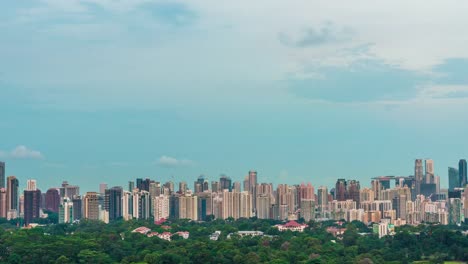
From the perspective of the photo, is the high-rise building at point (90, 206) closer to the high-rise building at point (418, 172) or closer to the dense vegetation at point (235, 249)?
the dense vegetation at point (235, 249)

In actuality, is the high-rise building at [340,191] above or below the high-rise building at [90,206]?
above

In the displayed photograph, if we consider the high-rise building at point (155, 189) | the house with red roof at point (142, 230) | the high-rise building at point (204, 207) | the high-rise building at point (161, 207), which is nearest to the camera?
the house with red roof at point (142, 230)

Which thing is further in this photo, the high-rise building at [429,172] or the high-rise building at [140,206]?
the high-rise building at [429,172]

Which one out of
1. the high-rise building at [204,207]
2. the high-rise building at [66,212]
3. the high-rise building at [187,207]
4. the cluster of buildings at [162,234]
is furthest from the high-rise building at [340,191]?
the cluster of buildings at [162,234]

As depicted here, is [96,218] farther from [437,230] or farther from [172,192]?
[437,230]

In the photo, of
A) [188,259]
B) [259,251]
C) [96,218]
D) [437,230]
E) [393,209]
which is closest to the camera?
[188,259]

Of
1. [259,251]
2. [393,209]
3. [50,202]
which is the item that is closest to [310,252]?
[259,251]

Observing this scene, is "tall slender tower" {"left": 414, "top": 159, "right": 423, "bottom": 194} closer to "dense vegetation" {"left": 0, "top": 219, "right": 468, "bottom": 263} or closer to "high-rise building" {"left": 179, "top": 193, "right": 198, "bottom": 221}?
"high-rise building" {"left": 179, "top": 193, "right": 198, "bottom": 221}

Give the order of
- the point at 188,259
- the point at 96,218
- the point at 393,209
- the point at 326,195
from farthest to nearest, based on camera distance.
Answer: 1. the point at 326,195
2. the point at 393,209
3. the point at 96,218
4. the point at 188,259
